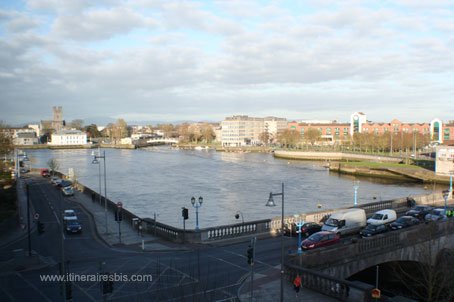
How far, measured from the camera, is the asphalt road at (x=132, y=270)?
47.8 feet

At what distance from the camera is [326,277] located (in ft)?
45.3

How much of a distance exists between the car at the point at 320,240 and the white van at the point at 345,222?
2.77 metres

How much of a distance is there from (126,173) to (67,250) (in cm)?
6392

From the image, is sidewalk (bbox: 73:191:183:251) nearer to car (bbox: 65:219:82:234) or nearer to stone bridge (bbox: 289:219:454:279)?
car (bbox: 65:219:82:234)

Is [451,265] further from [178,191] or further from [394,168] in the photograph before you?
[394,168]

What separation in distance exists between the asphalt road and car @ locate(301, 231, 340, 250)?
145 cm

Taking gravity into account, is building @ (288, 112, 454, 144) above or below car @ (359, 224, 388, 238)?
above

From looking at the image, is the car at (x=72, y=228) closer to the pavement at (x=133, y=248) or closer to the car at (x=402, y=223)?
the pavement at (x=133, y=248)

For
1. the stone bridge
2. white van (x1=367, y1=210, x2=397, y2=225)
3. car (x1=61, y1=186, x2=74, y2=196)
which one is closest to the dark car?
white van (x1=367, y1=210, x2=397, y2=225)

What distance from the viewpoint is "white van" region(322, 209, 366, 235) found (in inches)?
929

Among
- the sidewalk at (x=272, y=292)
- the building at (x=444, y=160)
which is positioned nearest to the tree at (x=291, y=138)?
the building at (x=444, y=160)

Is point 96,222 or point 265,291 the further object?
point 96,222

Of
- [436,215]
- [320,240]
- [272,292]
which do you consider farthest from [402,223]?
[272,292]

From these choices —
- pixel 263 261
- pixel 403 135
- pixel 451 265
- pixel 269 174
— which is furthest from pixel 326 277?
pixel 403 135
